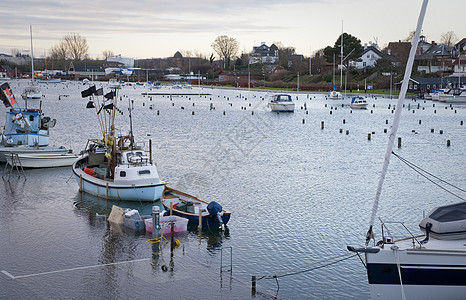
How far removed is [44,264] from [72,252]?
1598 millimetres

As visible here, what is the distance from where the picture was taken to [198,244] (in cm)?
2295

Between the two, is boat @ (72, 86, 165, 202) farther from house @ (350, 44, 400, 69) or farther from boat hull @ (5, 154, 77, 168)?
house @ (350, 44, 400, 69)

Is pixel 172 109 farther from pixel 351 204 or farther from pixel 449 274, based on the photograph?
pixel 449 274

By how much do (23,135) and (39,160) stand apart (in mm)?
3043

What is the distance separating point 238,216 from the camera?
90.8 ft

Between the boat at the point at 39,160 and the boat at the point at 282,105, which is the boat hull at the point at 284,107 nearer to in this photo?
the boat at the point at 282,105

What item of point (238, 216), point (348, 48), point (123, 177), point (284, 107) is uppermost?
point (348, 48)

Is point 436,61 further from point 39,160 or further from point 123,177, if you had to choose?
point 123,177

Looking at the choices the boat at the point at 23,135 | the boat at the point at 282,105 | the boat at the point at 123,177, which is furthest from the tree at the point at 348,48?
the boat at the point at 123,177

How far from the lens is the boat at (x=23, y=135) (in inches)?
1537

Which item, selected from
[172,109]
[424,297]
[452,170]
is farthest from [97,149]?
[172,109]

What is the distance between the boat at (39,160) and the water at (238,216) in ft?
2.14

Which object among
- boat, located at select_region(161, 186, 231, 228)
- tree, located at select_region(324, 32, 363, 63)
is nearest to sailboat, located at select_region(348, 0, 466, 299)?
boat, located at select_region(161, 186, 231, 228)

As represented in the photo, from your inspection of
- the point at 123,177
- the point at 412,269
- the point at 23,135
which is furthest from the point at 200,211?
the point at 23,135
